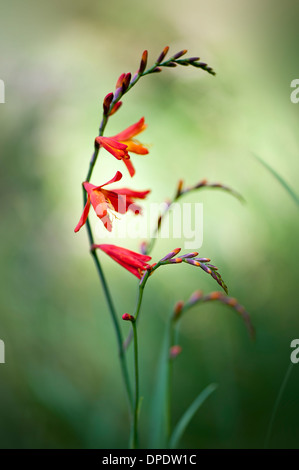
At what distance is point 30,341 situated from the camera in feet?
6.29

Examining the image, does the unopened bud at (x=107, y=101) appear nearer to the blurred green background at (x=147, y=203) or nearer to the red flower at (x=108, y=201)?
the red flower at (x=108, y=201)

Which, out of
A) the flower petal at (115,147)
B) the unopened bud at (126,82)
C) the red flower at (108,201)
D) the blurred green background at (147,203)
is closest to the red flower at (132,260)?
the red flower at (108,201)

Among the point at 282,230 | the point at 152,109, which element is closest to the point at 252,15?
the point at 152,109

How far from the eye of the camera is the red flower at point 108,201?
894mm

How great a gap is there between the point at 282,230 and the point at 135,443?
1183 millimetres

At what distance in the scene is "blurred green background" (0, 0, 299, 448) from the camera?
1.66m

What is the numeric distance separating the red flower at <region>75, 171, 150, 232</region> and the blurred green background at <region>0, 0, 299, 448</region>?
0.77 m

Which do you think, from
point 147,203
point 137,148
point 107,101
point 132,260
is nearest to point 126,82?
point 107,101

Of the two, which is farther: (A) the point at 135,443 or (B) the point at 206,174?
(B) the point at 206,174

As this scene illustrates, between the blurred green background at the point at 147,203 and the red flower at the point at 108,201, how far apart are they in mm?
773

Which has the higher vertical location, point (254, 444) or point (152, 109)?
point (152, 109)

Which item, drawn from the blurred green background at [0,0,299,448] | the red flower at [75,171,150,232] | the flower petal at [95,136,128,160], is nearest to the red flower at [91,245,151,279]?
the red flower at [75,171,150,232]

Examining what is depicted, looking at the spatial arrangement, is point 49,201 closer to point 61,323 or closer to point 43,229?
point 43,229

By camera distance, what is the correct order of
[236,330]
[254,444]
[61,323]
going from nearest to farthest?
[254,444] → [236,330] → [61,323]
